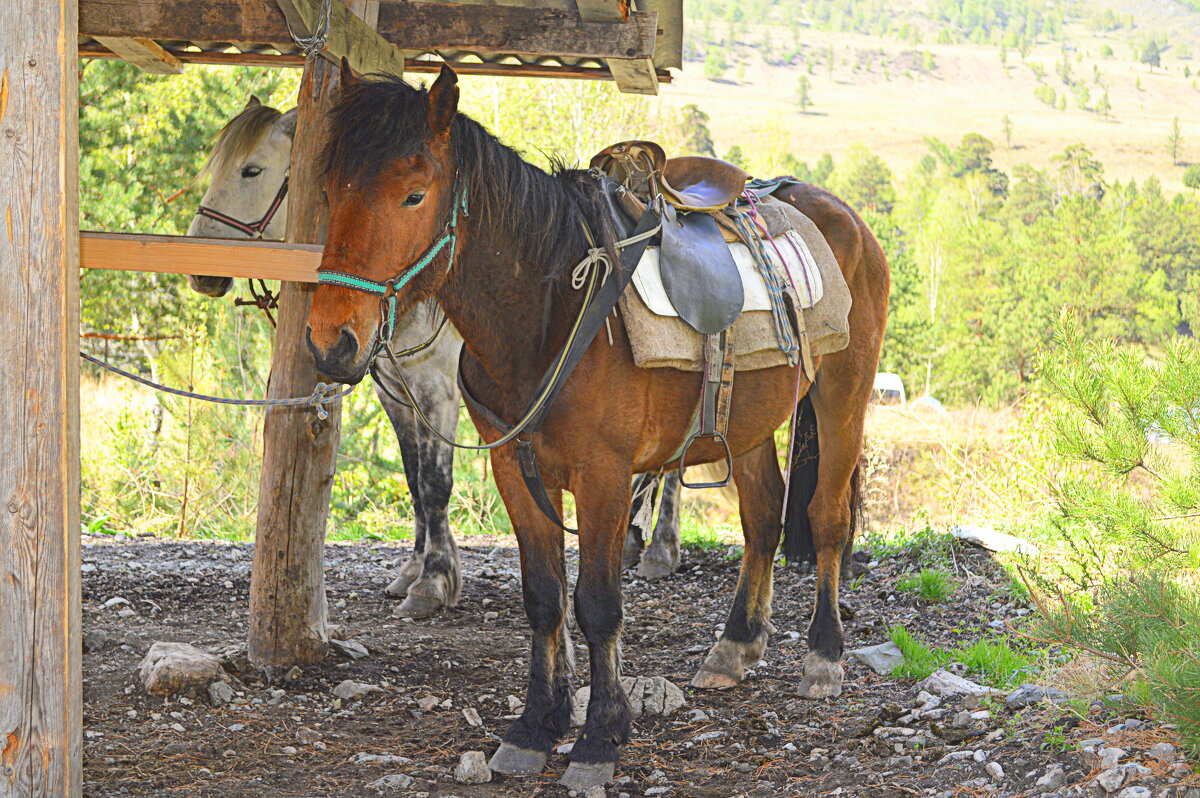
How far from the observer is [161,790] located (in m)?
3.22

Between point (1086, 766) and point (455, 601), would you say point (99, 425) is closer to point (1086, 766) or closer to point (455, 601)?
point (455, 601)

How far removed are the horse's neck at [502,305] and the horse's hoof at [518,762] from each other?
50.4 inches

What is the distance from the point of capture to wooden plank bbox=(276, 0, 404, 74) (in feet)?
12.4

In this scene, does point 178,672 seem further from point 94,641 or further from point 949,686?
point 949,686

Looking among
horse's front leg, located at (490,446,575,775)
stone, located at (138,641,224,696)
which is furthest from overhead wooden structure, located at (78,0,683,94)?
stone, located at (138,641,224,696)

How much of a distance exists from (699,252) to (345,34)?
1.65m

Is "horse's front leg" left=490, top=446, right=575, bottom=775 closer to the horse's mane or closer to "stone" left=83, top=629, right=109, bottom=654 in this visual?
"stone" left=83, top=629, right=109, bottom=654

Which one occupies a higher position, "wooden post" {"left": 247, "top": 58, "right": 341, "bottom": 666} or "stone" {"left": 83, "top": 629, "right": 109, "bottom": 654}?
"wooden post" {"left": 247, "top": 58, "right": 341, "bottom": 666}

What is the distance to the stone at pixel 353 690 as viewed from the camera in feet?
13.7

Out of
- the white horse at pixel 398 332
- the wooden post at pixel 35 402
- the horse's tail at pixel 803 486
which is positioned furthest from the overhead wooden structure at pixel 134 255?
the horse's tail at pixel 803 486

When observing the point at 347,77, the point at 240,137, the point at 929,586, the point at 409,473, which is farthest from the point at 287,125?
the point at 929,586

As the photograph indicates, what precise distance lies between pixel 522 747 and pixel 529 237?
176 cm

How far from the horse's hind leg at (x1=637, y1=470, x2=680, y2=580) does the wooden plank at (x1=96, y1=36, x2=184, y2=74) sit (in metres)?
3.77

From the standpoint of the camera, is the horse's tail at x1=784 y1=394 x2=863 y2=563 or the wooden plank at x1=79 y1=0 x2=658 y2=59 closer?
the wooden plank at x1=79 y1=0 x2=658 y2=59
